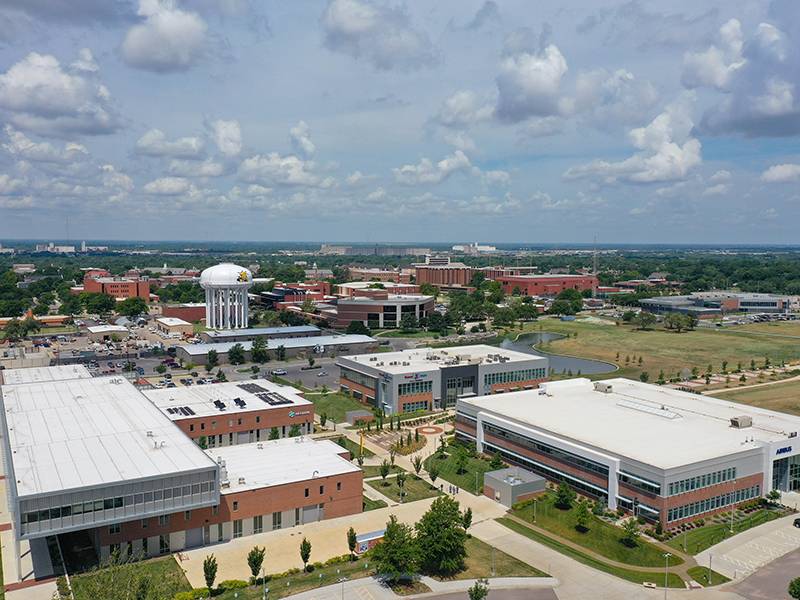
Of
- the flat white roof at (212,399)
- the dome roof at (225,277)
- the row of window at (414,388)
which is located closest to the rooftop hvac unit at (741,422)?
the row of window at (414,388)

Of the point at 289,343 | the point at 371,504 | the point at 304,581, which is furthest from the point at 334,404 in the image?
the point at 304,581


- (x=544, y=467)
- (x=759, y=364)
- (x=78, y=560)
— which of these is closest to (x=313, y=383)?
(x=544, y=467)

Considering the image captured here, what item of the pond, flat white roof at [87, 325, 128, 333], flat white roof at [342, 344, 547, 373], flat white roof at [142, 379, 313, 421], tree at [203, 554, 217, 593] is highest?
flat white roof at [342, 344, 547, 373]

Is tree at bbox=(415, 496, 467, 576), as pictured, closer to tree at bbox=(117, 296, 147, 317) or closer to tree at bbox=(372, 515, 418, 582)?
tree at bbox=(372, 515, 418, 582)

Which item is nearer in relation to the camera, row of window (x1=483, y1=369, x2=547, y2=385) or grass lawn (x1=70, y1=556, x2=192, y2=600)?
grass lawn (x1=70, y1=556, x2=192, y2=600)

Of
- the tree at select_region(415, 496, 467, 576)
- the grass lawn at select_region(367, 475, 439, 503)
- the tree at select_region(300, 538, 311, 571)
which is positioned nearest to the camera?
the tree at select_region(415, 496, 467, 576)

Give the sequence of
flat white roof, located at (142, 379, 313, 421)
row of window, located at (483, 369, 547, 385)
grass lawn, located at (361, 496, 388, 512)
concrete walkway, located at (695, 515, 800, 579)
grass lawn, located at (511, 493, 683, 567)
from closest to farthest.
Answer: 1. concrete walkway, located at (695, 515, 800, 579)
2. grass lawn, located at (511, 493, 683, 567)
3. grass lawn, located at (361, 496, 388, 512)
4. flat white roof, located at (142, 379, 313, 421)
5. row of window, located at (483, 369, 547, 385)

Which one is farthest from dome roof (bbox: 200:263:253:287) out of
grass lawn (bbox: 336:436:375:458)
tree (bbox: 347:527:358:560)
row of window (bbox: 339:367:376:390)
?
tree (bbox: 347:527:358:560)

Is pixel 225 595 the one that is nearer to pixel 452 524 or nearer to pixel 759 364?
pixel 452 524
